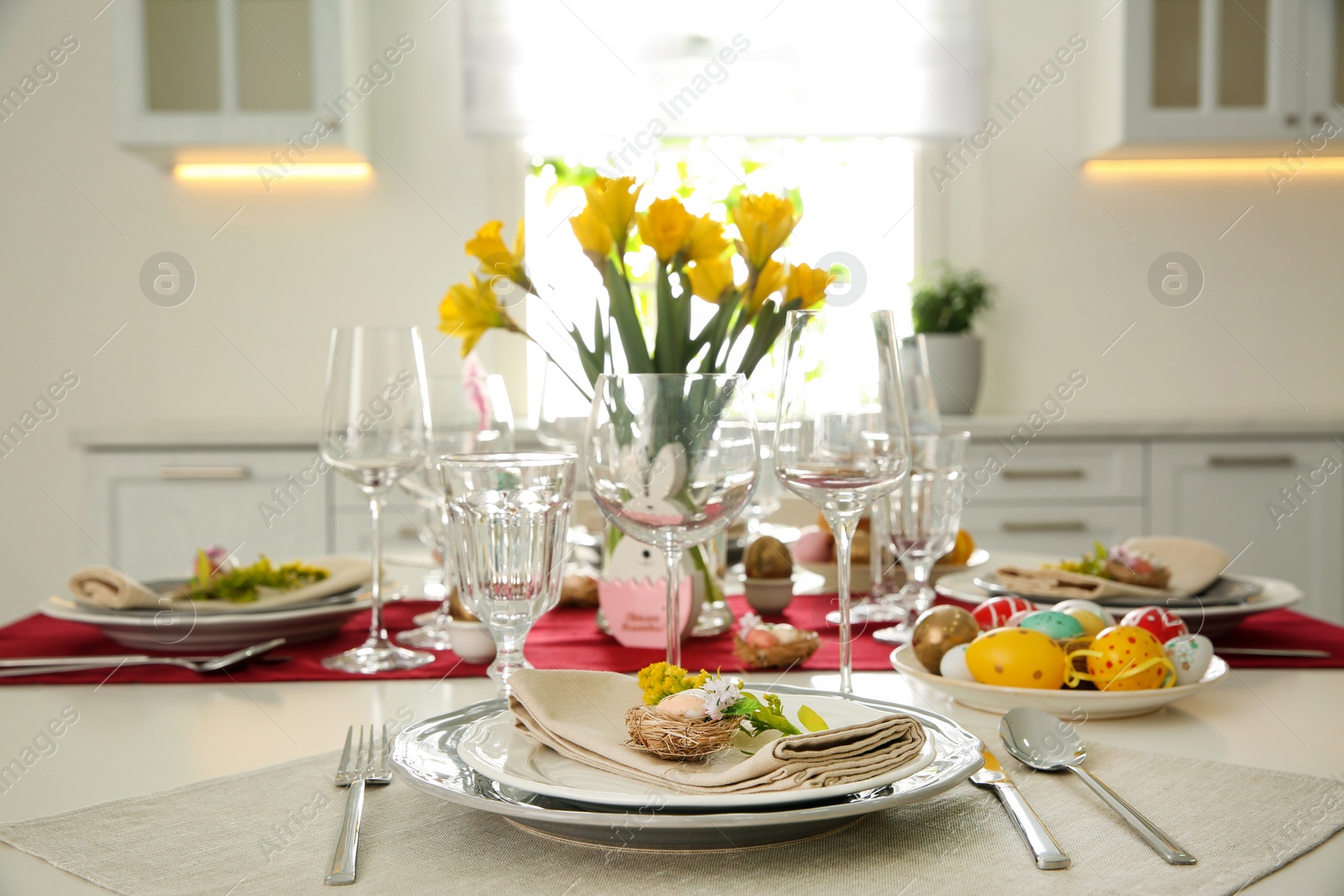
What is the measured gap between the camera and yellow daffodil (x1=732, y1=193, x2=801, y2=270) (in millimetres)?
1021

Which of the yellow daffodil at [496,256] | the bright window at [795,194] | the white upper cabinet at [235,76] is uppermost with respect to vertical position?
the white upper cabinet at [235,76]

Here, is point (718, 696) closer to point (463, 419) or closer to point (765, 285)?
point (765, 285)

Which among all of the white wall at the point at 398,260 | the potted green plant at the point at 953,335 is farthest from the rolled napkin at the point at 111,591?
the potted green plant at the point at 953,335

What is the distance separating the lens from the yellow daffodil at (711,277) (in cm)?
102

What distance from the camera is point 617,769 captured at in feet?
1.88

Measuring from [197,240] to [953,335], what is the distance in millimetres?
2180

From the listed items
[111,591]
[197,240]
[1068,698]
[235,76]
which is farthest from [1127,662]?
[197,240]

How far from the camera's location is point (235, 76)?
2855 mm

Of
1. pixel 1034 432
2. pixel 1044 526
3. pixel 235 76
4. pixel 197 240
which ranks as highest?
pixel 235 76

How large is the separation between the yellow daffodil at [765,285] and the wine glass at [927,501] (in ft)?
0.66

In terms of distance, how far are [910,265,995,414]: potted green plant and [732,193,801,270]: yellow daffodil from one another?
2091mm

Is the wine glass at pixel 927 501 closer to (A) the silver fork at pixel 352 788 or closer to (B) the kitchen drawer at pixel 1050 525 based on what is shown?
(A) the silver fork at pixel 352 788

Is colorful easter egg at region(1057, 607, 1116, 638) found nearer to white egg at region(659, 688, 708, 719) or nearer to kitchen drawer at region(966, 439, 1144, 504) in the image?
white egg at region(659, 688, 708, 719)

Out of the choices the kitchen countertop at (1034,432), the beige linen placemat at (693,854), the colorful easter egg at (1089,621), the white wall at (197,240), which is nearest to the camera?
the beige linen placemat at (693,854)
